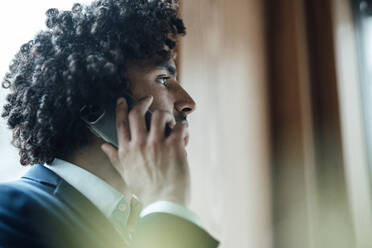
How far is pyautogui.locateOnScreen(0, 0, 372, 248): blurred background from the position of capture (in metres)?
1.35

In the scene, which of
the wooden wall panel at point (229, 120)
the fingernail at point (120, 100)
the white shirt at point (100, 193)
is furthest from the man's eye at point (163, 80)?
the wooden wall panel at point (229, 120)

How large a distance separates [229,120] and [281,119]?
13.6 inches

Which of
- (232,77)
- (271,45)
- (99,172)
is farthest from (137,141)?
(271,45)

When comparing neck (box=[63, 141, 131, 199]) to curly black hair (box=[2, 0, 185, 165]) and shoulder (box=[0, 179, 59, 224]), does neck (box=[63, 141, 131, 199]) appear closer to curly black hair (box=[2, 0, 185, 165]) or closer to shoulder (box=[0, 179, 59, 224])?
curly black hair (box=[2, 0, 185, 165])

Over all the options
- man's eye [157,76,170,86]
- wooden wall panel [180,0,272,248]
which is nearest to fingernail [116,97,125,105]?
man's eye [157,76,170,86]

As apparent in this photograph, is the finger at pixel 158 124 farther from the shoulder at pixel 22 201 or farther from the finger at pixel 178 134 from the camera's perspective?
the shoulder at pixel 22 201

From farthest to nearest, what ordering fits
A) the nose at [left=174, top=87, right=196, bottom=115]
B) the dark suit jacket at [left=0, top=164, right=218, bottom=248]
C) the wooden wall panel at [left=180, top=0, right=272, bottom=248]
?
the wooden wall panel at [left=180, top=0, right=272, bottom=248], the nose at [left=174, top=87, right=196, bottom=115], the dark suit jacket at [left=0, top=164, right=218, bottom=248]

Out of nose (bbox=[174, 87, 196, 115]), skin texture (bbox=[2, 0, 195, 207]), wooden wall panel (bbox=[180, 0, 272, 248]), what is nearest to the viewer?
skin texture (bbox=[2, 0, 195, 207])

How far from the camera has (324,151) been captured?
5.47 ft

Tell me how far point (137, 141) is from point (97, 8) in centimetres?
28

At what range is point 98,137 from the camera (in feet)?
2.71

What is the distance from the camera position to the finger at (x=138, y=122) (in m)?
0.75

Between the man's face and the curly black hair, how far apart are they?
0.02 metres

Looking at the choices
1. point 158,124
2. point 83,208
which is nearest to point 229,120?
point 158,124
